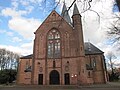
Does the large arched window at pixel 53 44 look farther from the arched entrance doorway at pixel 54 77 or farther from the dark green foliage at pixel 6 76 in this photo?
the dark green foliage at pixel 6 76

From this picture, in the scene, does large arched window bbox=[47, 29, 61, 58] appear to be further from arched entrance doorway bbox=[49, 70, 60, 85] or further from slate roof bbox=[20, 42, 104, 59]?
slate roof bbox=[20, 42, 104, 59]

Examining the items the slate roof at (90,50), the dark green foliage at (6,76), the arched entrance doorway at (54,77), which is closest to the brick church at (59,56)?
the arched entrance doorway at (54,77)

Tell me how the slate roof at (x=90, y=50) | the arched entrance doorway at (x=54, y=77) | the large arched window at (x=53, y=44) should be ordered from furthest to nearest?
the slate roof at (x=90, y=50) → the large arched window at (x=53, y=44) → the arched entrance doorway at (x=54, y=77)

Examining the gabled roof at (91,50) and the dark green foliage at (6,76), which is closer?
the dark green foliage at (6,76)

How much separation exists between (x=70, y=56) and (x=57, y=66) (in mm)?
3553

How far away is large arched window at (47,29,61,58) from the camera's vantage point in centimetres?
3583

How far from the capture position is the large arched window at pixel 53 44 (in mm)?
35834

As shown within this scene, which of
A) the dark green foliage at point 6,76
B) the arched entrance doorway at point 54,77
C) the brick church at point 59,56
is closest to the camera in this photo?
the brick church at point 59,56

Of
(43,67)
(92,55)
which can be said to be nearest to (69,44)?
(43,67)

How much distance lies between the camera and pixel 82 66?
1294 inches

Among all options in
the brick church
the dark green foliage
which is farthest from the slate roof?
the brick church

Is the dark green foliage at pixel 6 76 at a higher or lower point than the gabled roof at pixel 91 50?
lower

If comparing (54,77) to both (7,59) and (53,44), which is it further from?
(7,59)

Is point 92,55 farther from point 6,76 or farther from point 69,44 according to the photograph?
point 6,76
